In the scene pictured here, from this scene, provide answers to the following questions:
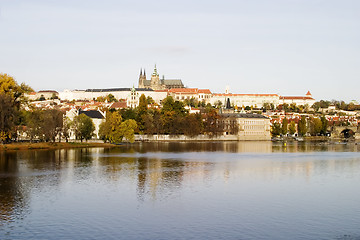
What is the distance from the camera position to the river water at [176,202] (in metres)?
19.6

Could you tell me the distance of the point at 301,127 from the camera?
124 metres

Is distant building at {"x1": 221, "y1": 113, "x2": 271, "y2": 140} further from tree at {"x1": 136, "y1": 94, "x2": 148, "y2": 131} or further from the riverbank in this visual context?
the riverbank

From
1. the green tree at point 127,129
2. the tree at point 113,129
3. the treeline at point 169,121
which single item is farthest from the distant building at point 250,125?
the tree at point 113,129

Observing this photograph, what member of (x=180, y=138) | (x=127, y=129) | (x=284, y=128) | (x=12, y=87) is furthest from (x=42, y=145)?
(x=284, y=128)

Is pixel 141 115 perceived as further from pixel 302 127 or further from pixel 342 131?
pixel 342 131

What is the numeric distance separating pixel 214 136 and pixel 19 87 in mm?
55562

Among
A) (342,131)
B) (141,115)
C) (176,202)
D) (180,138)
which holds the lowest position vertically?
(176,202)

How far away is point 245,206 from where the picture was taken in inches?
Answer: 965

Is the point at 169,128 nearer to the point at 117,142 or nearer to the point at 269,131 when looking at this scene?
the point at 117,142

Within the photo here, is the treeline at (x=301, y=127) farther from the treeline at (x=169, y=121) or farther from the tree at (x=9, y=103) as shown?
the tree at (x=9, y=103)

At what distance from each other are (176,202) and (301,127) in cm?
10309

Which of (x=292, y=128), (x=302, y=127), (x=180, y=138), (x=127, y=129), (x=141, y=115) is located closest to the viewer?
(x=127, y=129)

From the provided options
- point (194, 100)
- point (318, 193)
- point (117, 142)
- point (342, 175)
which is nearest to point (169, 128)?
point (117, 142)

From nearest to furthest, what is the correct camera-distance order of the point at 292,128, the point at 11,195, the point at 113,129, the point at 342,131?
the point at 11,195, the point at 113,129, the point at 292,128, the point at 342,131
